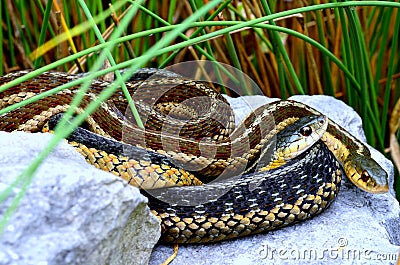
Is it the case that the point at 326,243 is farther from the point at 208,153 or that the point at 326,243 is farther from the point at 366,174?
the point at 208,153

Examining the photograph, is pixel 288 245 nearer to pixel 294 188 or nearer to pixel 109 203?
pixel 294 188

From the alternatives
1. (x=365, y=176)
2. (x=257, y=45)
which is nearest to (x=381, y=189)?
(x=365, y=176)

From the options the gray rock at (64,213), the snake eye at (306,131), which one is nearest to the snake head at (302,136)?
the snake eye at (306,131)

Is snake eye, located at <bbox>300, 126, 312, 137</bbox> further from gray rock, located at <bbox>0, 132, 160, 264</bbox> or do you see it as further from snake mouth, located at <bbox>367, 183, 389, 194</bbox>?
gray rock, located at <bbox>0, 132, 160, 264</bbox>

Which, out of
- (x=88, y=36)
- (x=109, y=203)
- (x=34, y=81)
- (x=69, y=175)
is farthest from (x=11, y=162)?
(x=88, y=36)

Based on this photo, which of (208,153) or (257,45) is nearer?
(208,153)

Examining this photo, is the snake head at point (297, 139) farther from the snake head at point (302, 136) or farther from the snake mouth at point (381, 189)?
the snake mouth at point (381, 189)
